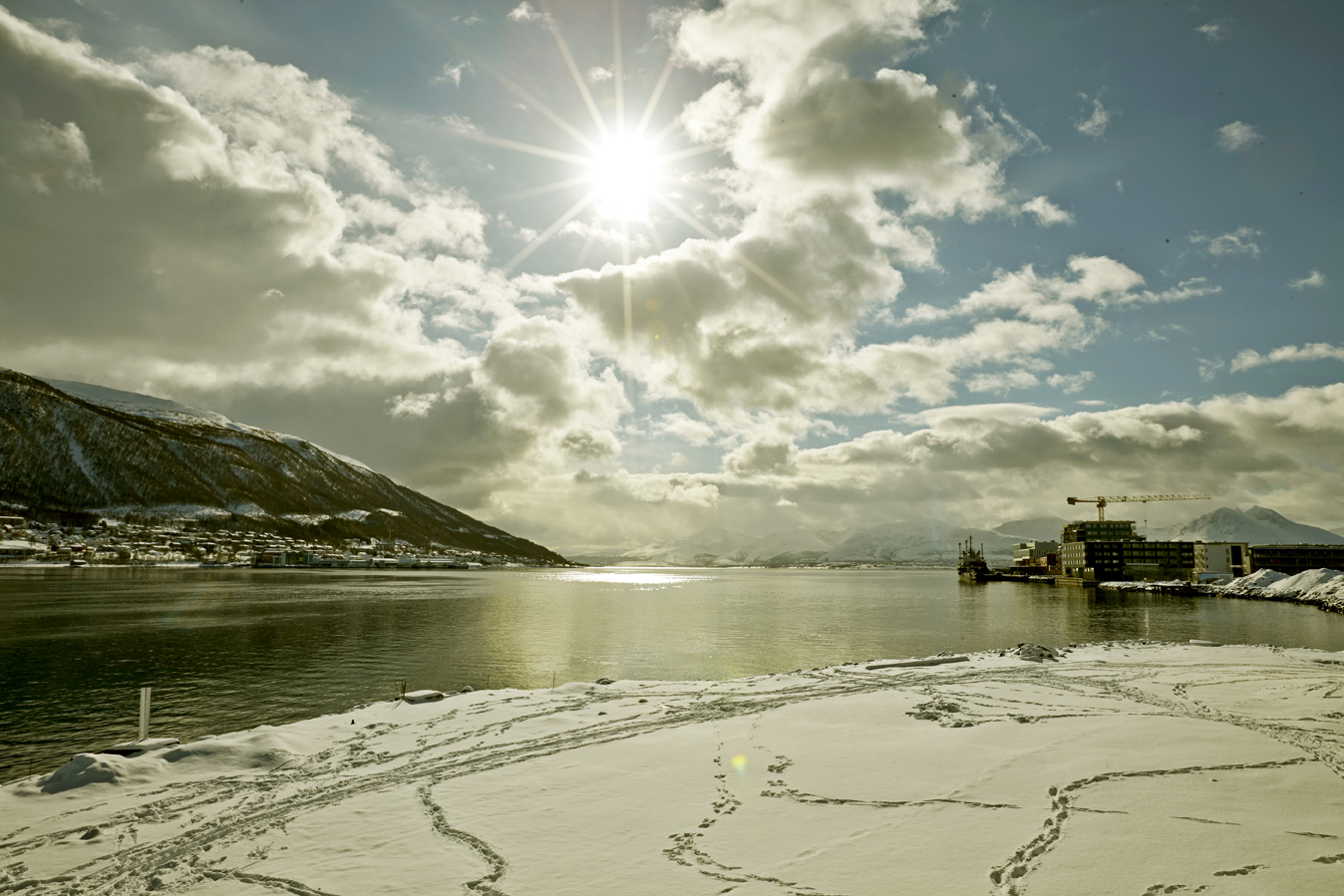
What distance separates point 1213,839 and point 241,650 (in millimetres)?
60097

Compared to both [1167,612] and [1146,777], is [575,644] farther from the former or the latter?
[1167,612]

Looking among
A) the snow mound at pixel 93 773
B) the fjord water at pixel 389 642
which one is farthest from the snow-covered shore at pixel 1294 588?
the snow mound at pixel 93 773

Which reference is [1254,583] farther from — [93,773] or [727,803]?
[93,773]

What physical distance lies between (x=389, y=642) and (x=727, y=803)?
51.3 metres

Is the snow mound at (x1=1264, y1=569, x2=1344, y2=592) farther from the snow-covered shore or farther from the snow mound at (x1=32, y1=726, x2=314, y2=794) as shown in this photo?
the snow mound at (x1=32, y1=726, x2=314, y2=794)

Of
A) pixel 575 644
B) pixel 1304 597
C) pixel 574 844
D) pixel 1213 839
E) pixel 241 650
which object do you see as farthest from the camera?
pixel 1304 597

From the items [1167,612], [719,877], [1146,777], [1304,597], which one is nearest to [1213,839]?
[1146,777]

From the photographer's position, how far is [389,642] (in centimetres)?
5691

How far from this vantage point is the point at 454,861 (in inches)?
453

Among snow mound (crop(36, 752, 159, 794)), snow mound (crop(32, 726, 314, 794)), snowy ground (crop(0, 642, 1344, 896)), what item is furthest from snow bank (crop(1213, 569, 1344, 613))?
snow mound (crop(36, 752, 159, 794))

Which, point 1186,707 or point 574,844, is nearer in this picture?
point 574,844

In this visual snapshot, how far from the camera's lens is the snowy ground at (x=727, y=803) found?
10734 millimetres

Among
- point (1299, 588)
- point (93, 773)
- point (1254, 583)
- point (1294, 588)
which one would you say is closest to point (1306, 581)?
point (1294, 588)

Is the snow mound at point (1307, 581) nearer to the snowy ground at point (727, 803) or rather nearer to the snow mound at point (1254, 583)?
the snow mound at point (1254, 583)
